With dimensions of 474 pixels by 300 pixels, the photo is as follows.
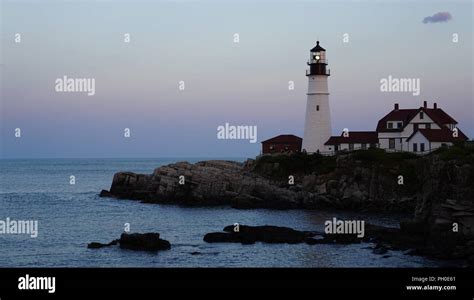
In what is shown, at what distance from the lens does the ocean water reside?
96.8 ft

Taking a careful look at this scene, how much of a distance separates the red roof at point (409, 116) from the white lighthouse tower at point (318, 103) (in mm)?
4725

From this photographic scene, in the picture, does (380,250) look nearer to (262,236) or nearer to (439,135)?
(262,236)

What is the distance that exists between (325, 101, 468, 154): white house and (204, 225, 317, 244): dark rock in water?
921 inches

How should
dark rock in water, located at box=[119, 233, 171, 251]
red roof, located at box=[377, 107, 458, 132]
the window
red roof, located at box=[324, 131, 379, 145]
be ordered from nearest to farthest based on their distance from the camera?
dark rock in water, located at box=[119, 233, 171, 251] < red roof, located at box=[377, 107, 458, 132] < the window < red roof, located at box=[324, 131, 379, 145]

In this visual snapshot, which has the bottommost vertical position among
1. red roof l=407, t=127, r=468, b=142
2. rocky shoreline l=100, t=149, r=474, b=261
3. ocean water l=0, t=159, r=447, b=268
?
ocean water l=0, t=159, r=447, b=268

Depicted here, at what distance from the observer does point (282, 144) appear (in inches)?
2712

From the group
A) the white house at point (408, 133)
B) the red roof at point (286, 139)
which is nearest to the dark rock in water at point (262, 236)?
the white house at point (408, 133)

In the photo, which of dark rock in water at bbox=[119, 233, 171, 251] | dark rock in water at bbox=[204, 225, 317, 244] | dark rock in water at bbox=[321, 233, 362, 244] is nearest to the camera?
dark rock in water at bbox=[119, 233, 171, 251]

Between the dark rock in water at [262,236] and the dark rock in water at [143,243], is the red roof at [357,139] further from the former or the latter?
the dark rock in water at [143,243]

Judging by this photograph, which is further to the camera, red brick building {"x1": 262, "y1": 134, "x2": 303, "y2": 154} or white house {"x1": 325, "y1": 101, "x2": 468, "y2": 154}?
red brick building {"x1": 262, "y1": 134, "x2": 303, "y2": 154}

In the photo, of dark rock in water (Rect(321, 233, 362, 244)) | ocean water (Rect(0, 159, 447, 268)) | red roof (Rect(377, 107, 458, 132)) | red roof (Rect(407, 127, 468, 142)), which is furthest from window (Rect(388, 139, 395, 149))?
dark rock in water (Rect(321, 233, 362, 244))

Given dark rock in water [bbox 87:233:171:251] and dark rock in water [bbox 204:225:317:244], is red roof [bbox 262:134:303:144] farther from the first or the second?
dark rock in water [bbox 87:233:171:251]

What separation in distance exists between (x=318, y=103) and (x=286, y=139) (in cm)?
986

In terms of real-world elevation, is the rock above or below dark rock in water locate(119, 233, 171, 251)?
below
